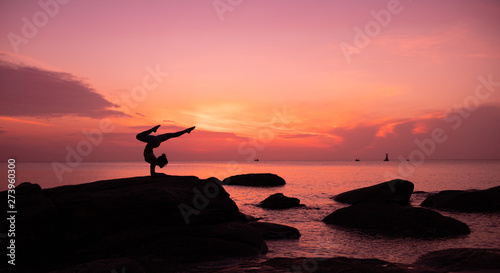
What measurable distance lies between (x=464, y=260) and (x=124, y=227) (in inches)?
482

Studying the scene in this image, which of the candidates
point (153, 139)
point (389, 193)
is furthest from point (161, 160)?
point (389, 193)

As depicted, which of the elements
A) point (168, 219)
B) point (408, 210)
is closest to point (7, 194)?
point (168, 219)

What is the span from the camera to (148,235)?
1191 centimetres

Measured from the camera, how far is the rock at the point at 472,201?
2473 cm

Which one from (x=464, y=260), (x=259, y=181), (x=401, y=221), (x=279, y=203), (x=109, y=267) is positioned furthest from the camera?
(x=259, y=181)

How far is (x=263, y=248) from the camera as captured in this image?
13555 millimetres

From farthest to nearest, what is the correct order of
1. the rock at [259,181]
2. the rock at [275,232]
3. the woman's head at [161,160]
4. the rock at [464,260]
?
1. the rock at [259,181]
2. the rock at [275,232]
3. the woman's head at [161,160]
4. the rock at [464,260]

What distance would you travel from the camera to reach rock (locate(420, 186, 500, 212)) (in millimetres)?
24734

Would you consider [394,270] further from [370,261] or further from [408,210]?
[408,210]

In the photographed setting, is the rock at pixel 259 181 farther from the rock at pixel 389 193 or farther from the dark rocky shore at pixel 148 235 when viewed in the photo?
the dark rocky shore at pixel 148 235

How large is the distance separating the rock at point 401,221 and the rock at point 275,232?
4.48m

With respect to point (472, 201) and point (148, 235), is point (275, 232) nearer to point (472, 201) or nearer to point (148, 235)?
point (148, 235)

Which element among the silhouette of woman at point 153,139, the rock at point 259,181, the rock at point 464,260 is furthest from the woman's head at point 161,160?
the rock at point 259,181

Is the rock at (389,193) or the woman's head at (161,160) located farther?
the rock at (389,193)
